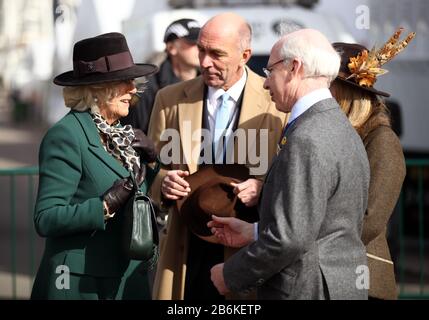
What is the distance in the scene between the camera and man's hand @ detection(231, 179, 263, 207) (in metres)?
4.40

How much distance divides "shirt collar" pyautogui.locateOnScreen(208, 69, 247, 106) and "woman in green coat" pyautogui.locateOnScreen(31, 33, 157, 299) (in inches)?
29.5

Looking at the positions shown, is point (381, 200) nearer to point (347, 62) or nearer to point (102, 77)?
point (347, 62)

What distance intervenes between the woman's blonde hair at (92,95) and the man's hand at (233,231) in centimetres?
66

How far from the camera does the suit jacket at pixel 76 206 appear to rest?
406 centimetres

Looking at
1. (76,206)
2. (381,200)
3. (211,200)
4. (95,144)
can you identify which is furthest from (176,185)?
(381,200)

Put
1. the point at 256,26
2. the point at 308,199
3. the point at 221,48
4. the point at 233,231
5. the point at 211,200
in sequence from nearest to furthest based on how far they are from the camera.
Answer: the point at 308,199 → the point at 233,231 → the point at 211,200 → the point at 221,48 → the point at 256,26

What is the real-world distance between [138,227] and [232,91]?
1.22 m

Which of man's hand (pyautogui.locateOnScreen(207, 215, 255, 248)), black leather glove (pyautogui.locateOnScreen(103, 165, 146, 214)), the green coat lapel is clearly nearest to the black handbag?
black leather glove (pyautogui.locateOnScreen(103, 165, 146, 214))

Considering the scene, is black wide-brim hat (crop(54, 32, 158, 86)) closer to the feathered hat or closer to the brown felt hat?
the brown felt hat

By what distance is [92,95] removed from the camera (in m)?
4.30

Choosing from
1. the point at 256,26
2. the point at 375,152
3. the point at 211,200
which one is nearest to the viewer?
the point at 375,152

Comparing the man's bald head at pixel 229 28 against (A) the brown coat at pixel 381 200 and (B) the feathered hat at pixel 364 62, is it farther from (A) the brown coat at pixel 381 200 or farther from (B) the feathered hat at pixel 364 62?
(A) the brown coat at pixel 381 200

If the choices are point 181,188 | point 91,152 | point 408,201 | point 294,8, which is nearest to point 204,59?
point 181,188

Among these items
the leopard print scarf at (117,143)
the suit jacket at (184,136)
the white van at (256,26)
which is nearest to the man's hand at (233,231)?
the leopard print scarf at (117,143)
